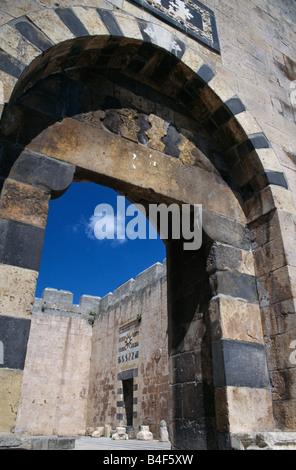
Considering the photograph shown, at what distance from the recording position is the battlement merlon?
1203 cm

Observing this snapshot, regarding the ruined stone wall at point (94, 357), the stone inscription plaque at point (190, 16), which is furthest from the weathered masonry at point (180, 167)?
the ruined stone wall at point (94, 357)

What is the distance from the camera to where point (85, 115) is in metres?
3.48

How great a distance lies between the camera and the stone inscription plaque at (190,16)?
4.10m

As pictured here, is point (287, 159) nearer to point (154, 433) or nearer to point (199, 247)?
point (199, 247)

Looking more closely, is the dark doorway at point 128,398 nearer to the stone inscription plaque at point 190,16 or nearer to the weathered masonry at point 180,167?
the weathered masonry at point 180,167

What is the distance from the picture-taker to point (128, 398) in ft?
38.5

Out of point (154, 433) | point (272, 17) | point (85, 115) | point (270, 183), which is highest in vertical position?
point (272, 17)

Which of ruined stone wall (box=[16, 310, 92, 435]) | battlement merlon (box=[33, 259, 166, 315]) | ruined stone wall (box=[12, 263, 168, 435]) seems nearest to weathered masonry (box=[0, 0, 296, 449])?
ruined stone wall (box=[12, 263, 168, 435])

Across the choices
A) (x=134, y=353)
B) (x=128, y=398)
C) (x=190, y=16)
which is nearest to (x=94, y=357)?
(x=128, y=398)

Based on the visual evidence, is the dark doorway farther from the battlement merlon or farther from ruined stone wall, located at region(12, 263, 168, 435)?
the battlement merlon

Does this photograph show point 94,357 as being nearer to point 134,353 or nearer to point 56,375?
point 56,375

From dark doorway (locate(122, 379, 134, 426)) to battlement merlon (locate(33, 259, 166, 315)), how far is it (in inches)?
107
